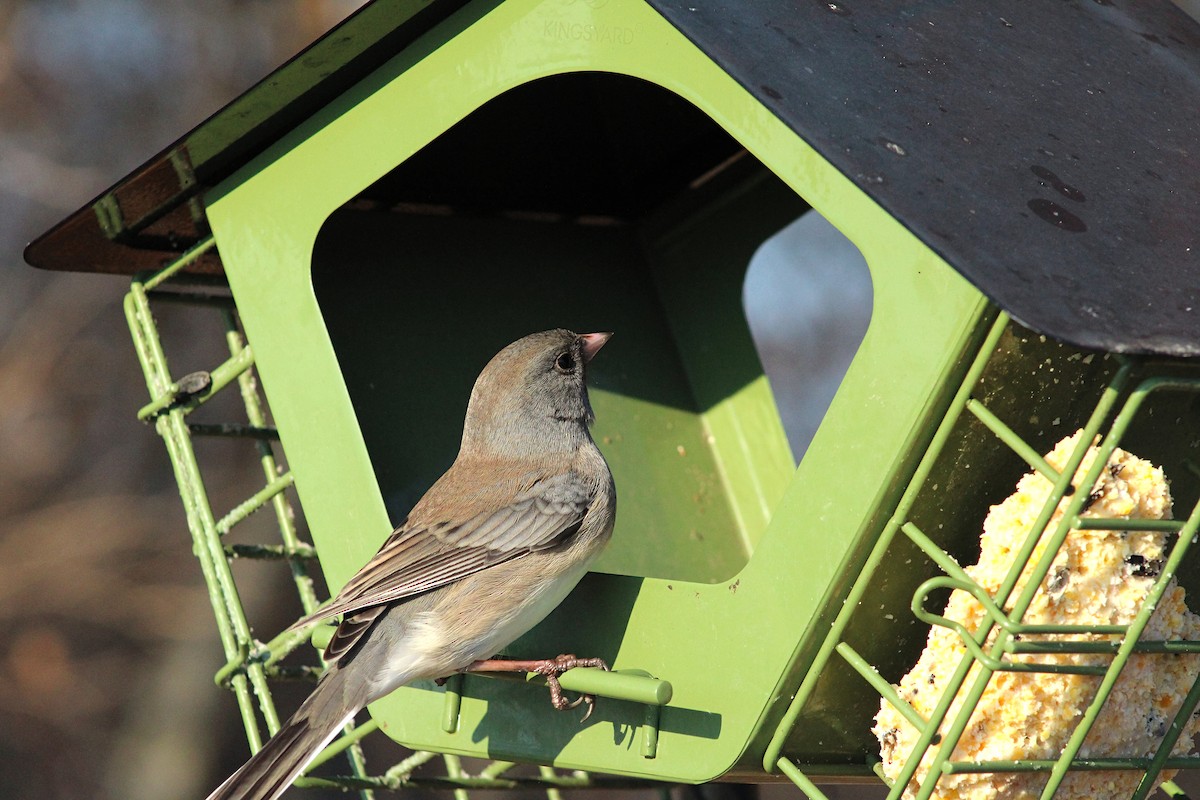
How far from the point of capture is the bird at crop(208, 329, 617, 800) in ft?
8.73

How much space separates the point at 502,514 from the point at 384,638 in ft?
1.08

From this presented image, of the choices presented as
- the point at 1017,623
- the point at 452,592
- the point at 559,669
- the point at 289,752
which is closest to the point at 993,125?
the point at 1017,623

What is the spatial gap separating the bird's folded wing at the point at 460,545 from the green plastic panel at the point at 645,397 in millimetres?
144

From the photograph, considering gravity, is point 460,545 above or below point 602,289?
below

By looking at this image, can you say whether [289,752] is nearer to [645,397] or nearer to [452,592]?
Result: [452,592]

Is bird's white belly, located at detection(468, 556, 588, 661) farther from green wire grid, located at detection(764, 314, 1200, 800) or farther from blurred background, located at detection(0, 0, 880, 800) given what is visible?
blurred background, located at detection(0, 0, 880, 800)

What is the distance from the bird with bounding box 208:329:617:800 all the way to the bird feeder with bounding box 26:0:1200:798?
111 millimetres

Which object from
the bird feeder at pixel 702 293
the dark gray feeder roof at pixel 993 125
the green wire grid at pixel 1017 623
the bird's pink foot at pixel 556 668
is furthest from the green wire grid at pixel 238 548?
the green wire grid at pixel 1017 623

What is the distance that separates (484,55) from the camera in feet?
9.04

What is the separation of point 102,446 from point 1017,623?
5314 mm

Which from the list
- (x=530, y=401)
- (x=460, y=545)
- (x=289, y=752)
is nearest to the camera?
(x=289, y=752)

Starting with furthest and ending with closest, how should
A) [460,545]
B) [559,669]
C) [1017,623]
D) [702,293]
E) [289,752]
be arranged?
[702,293]
[460,545]
[289,752]
[559,669]
[1017,623]

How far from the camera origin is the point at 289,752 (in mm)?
2666

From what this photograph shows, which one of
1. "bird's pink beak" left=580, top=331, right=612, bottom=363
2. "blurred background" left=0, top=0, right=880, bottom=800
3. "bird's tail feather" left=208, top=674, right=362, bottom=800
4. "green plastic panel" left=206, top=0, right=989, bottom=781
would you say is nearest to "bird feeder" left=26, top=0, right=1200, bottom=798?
"green plastic panel" left=206, top=0, right=989, bottom=781
